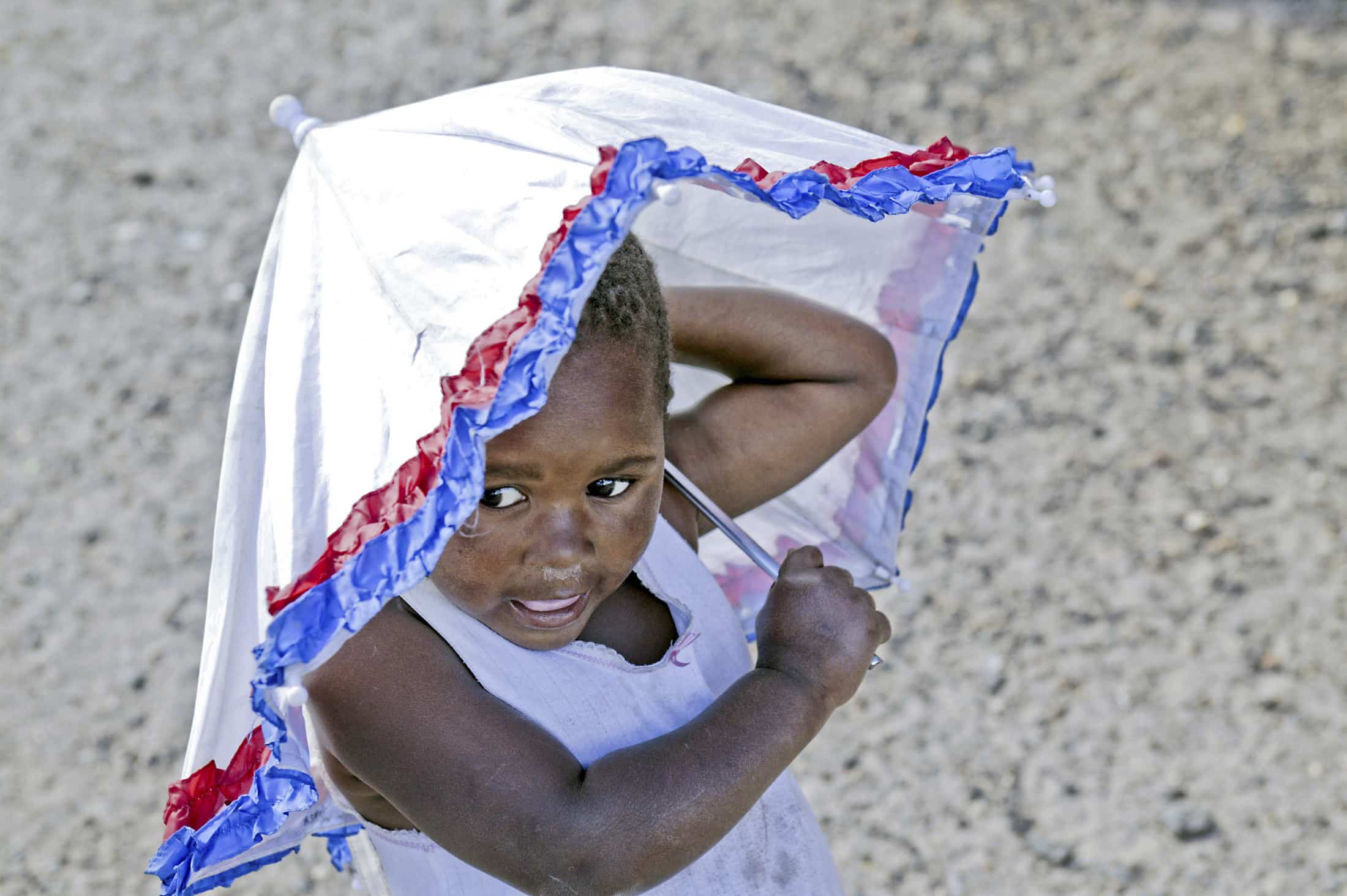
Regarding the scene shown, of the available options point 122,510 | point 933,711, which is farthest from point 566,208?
point 122,510

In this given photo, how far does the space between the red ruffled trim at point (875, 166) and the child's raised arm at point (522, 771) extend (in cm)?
51

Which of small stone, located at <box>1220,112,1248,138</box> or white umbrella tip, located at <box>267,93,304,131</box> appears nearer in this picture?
white umbrella tip, located at <box>267,93,304,131</box>

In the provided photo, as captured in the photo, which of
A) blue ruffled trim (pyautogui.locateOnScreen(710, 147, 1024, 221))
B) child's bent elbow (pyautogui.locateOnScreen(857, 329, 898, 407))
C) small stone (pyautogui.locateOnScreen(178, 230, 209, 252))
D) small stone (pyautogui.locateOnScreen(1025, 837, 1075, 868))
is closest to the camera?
blue ruffled trim (pyautogui.locateOnScreen(710, 147, 1024, 221))

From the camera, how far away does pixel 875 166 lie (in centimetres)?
133

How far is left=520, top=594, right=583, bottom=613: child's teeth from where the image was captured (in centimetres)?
137

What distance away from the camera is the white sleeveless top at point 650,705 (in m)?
1.39

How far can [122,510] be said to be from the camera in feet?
11.5

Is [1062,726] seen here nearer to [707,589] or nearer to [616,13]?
[707,589]

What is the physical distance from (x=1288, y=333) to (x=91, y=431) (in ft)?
10.2

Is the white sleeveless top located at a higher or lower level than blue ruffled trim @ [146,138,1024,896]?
lower

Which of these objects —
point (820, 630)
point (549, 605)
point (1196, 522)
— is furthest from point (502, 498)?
point (1196, 522)

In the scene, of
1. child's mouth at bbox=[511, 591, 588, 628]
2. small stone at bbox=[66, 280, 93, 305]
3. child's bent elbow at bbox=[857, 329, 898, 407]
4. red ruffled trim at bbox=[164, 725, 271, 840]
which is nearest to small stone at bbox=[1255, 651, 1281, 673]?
child's bent elbow at bbox=[857, 329, 898, 407]

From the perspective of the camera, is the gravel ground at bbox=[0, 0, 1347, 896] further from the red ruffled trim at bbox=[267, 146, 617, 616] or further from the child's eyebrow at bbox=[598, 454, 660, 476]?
the red ruffled trim at bbox=[267, 146, 617, 616]

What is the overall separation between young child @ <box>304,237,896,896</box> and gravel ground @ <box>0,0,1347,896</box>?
51.7 inches
